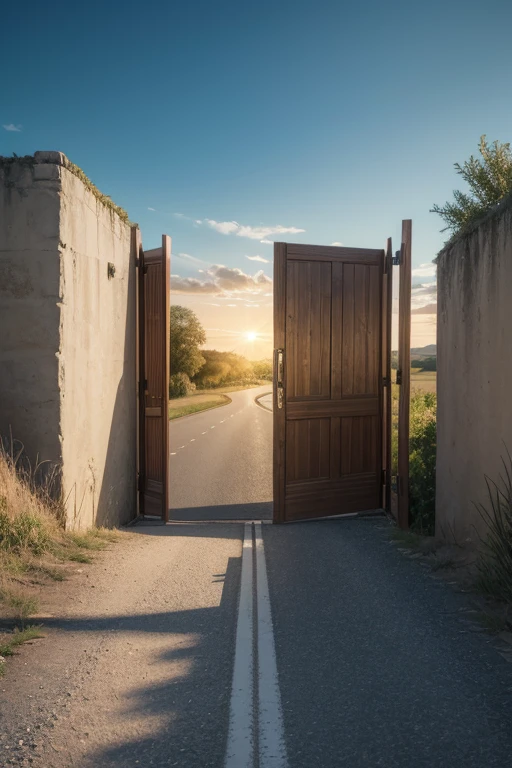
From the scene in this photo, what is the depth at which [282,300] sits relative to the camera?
8312 millimetres

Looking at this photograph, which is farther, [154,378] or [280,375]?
[154,378]

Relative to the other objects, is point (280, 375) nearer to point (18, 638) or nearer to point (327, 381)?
point (327, 381)

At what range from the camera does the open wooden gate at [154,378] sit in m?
8.74

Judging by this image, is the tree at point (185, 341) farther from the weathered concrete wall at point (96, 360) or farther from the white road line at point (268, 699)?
the white road line at point (268, 699)

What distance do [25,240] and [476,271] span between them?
4.29 m

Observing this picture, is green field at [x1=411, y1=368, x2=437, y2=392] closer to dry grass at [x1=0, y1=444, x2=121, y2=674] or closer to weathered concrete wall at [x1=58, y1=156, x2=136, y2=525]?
weathered concrete wall at [x1=58, y1=156, x2=136, y2=525]

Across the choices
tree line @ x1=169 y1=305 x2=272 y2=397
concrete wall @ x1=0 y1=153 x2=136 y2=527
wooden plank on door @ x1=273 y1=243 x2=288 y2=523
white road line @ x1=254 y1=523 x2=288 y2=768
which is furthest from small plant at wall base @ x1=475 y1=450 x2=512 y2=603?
tree line @ x1=169 y1=305 x2=272 y2=397

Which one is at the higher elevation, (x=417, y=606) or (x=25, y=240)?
(x=25, y=240)

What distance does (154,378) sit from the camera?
9.18m

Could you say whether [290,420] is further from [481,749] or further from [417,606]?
[481,749]

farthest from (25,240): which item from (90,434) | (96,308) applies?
(90,434)

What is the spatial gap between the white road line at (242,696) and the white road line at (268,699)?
0.05 metres

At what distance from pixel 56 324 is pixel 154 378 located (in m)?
2.90

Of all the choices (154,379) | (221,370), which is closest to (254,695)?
(154,379)
